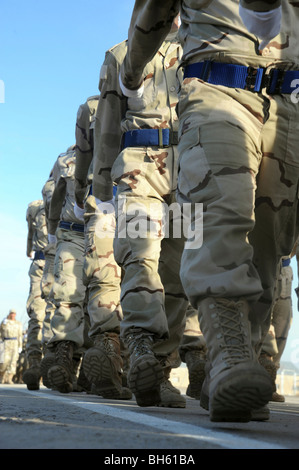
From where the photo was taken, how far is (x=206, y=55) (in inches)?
109

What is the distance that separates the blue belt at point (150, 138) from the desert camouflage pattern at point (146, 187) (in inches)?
1.5

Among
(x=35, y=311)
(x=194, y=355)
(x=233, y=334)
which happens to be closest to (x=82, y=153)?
(x=194, y=355)

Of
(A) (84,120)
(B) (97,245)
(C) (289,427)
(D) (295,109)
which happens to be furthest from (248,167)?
(A) (84,120)

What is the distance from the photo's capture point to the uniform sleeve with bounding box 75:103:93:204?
5723 mm

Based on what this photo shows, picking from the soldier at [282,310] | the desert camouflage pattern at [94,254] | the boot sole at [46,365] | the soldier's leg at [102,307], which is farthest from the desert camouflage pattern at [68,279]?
the soldier at [282,310]

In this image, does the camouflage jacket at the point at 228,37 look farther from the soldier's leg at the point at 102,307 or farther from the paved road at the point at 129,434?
the soldier's leg at the point at 102,307

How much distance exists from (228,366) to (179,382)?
73.1 feet

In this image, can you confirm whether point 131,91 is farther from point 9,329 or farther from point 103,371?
point 9,329

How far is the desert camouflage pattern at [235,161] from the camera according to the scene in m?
2.42

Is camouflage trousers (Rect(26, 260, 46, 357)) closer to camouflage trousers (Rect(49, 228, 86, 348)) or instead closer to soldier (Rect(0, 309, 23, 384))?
camouflage trousers (Rect(49, 228, 86, 348))

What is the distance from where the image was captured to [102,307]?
486 centimetres

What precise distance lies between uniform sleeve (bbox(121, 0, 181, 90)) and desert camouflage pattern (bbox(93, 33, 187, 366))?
0.25m

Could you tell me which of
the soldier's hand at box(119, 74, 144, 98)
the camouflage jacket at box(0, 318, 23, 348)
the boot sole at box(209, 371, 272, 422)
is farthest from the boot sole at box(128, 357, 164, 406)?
the camouflage jacket at box(0, 318, 23, 348)
